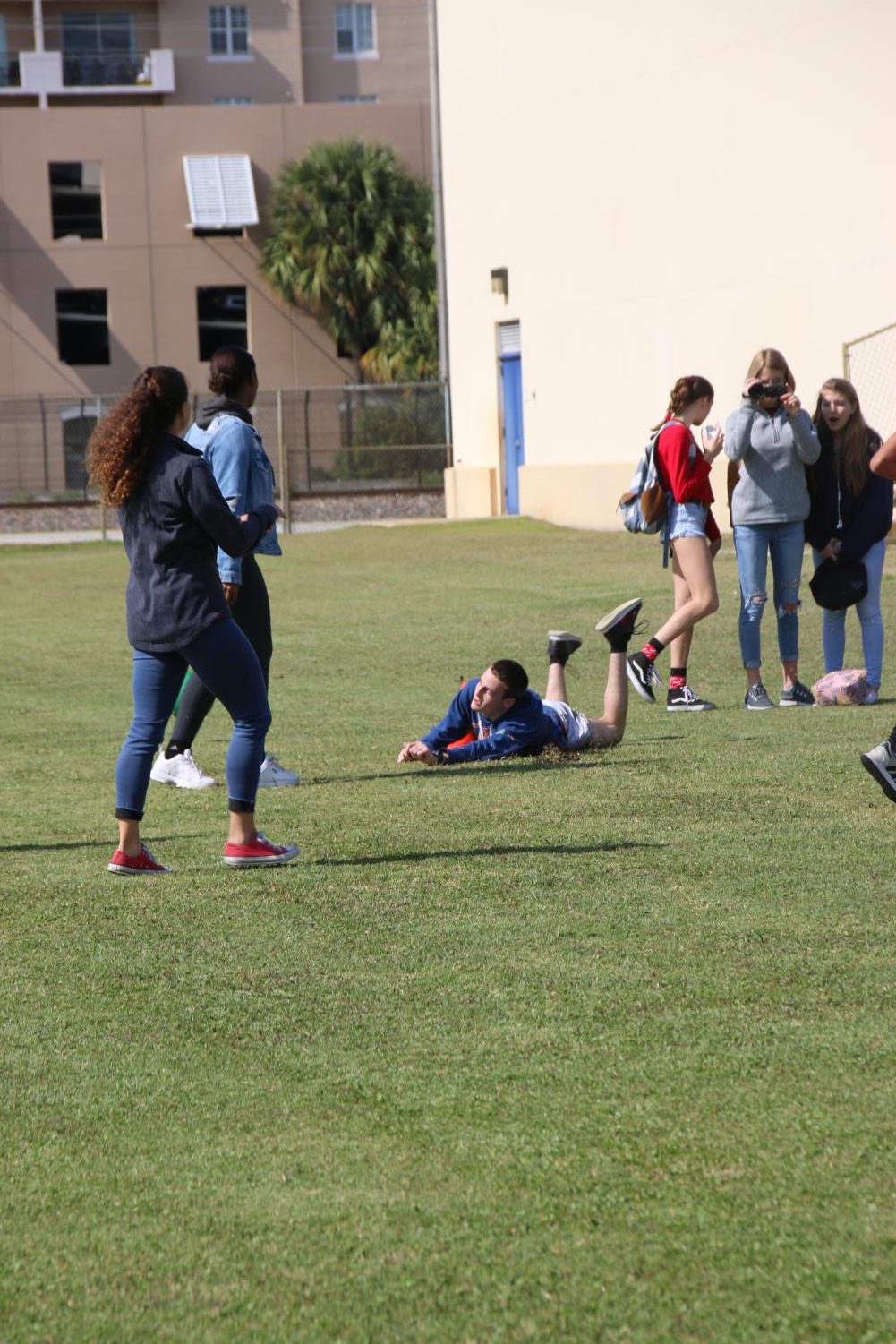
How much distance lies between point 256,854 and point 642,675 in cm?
474

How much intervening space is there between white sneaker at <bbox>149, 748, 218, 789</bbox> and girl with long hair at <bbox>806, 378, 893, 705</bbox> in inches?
161

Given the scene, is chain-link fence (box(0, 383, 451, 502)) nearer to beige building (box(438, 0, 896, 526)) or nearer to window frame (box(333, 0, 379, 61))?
beige building (box(438, 0, 896, 526))

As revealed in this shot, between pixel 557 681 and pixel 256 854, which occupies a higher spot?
pixel 557 681

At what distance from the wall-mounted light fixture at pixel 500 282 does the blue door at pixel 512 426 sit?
42.7 inches

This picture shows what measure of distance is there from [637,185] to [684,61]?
6.19 ft

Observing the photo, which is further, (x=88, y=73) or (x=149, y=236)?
(x=88, y=73)

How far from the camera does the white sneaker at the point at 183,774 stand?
26.6ft

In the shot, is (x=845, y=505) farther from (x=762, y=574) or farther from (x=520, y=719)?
(x=520, y=719)

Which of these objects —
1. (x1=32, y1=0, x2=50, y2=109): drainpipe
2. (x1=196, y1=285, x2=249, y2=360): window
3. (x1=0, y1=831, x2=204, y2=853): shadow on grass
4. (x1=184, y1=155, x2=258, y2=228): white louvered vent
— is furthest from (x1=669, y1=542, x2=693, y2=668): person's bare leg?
(x1=32, y1=0, x2=50, y2=109): drainpipe

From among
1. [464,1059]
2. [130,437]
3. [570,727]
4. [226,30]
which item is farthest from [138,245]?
[464,1059]

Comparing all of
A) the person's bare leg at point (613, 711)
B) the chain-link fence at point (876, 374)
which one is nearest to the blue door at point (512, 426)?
the chain-link fence at point (876, 374)

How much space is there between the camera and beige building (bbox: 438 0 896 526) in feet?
73.5

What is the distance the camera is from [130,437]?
230 inches

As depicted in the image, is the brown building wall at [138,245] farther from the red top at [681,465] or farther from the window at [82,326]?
the red top at [681,465]
